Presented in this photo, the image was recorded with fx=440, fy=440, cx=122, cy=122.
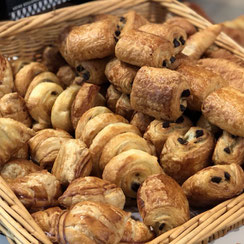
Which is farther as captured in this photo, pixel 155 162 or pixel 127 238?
pixel 155 162

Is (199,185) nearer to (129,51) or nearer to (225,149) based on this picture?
(225,149)

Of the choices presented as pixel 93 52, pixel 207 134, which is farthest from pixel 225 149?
pixel 93 52

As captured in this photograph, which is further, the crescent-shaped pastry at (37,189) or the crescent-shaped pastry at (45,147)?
the crescent-shaped pastry at (45,147)

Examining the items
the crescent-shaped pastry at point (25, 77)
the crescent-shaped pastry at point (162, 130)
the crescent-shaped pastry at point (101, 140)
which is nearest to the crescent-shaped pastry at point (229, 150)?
the crescent-shaped pastry at point (162, 130)

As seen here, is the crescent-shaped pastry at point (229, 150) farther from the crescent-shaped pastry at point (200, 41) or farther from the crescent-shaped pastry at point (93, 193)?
the crescent-shaped pastry at point (200, 41)

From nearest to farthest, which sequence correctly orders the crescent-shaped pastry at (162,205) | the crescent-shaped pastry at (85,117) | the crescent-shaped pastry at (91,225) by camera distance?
the crescent-shaped pastry at (91,225)
the crescent-shaped pastry at (162,205)
the crescent-shaped pastry at (85,117)

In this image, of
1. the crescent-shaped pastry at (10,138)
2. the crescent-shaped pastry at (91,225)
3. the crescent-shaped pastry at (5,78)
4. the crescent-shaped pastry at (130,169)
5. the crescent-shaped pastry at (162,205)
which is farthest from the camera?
the crescent-shaped pastry at (5,78)

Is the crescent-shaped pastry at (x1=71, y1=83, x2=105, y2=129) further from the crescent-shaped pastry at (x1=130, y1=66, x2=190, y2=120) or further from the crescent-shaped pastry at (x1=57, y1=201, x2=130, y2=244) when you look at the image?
the crescent-shaped pastry at (x1=57, y1=201, x2=130, y2=244)
